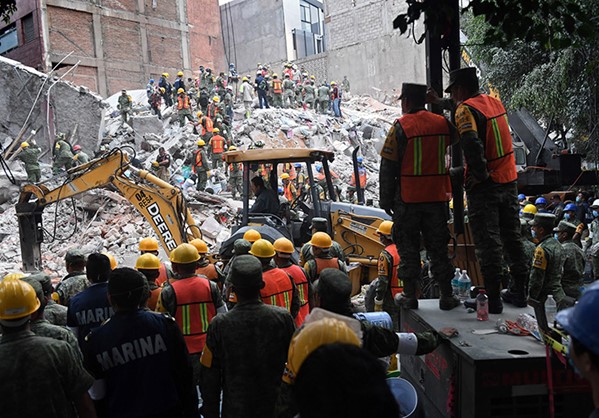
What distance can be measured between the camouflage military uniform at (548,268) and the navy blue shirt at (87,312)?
137 inches

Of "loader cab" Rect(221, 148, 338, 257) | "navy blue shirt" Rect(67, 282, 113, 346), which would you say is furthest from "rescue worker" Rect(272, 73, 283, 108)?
"navy blue shirt" Rect(67, 282, 113, 346)

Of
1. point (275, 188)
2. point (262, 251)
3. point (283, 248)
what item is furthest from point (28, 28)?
point (262, 251)

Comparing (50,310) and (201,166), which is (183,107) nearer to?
(201,166)

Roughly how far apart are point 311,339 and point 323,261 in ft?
11.9

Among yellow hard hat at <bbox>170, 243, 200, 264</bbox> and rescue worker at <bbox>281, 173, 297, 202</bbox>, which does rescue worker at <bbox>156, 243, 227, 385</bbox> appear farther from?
rescue worker at <bbox>281, 173, 297, 202</bbox>

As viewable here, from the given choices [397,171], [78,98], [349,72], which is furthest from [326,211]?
[349,72]

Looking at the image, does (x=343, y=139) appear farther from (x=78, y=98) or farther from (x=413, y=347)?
(x=413, y=347)

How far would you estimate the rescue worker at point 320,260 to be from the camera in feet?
17.8

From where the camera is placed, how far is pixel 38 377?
240cm

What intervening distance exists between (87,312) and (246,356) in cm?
164

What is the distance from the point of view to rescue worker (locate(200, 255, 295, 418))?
9.47ft

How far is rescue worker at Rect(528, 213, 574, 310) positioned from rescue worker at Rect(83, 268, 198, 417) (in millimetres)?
3050

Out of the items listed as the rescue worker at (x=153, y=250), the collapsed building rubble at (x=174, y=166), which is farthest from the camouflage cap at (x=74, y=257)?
the collapsed building rubble at (x=174, y=166)

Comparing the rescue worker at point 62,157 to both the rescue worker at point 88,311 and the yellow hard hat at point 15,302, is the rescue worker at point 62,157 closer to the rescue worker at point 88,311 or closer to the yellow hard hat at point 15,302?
the rescue worker at point 88,311
